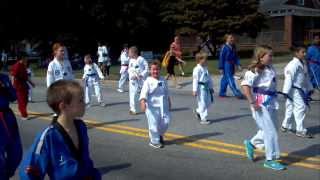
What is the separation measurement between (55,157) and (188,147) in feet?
17.9

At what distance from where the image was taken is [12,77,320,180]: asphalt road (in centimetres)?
732

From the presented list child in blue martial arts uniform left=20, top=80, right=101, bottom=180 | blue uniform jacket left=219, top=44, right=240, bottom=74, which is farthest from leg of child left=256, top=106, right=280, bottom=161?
blue uniform jacket left=219, top=44, right=240, bottom=74

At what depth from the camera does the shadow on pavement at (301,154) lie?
789 cm

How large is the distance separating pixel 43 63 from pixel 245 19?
602 inches

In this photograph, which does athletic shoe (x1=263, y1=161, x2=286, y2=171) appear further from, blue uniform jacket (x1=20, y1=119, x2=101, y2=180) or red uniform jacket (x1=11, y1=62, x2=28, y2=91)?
red uniform jacket (x1=11, y1=62, x2=28, y2=91)

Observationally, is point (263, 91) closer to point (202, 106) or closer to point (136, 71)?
point (202, 106)

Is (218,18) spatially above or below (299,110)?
above

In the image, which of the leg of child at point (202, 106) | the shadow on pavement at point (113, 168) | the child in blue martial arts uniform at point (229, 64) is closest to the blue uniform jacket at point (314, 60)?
the child in blue martial arts uniform at point (229, 64)

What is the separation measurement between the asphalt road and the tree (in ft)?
89.7

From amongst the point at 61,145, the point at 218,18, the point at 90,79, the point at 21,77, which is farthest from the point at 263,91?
the point at 218,18

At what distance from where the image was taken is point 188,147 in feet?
29.3

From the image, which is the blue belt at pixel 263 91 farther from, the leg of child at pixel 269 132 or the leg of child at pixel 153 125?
the leg of child at pixel 153 125

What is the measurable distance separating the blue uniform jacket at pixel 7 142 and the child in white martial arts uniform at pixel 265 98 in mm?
3403

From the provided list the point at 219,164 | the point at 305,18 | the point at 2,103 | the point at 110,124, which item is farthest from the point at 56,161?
the point at 305,18
